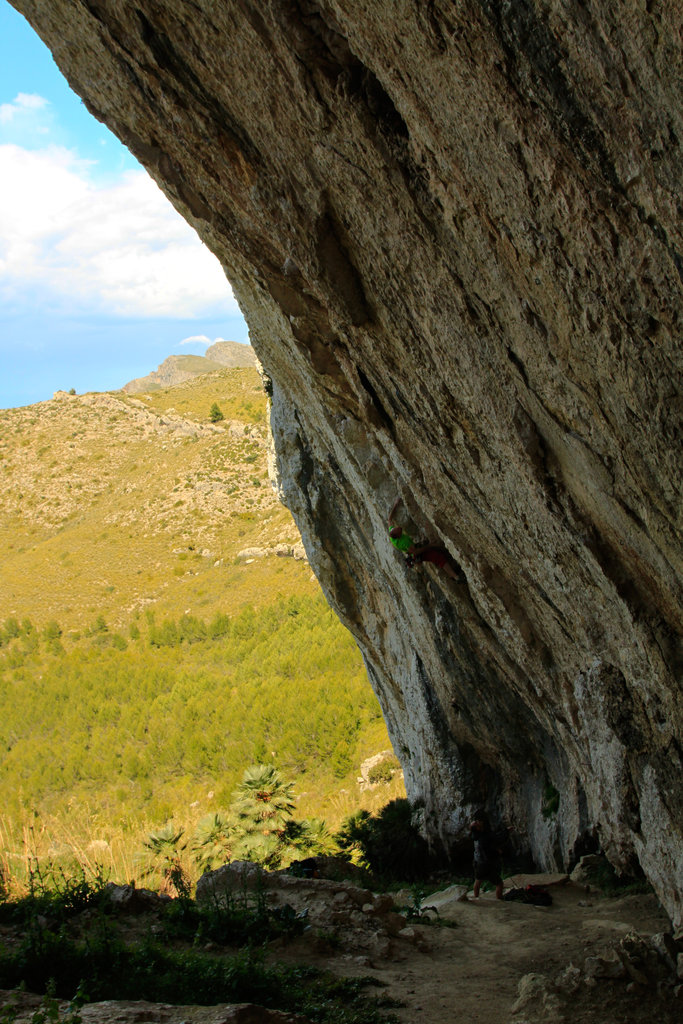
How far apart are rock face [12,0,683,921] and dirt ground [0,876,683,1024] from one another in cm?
92

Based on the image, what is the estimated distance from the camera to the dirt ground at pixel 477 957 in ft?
17.2

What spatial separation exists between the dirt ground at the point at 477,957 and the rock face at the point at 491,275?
923mm

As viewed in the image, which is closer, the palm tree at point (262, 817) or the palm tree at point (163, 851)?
the palm tree at point (163, 851)

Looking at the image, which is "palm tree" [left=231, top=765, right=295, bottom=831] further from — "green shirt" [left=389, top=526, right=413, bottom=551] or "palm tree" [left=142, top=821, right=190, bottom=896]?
"green shirt" [left=389, top=526, right=413, bottom=551]

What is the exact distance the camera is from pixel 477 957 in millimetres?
7227

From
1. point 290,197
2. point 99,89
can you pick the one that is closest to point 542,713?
point 290,197

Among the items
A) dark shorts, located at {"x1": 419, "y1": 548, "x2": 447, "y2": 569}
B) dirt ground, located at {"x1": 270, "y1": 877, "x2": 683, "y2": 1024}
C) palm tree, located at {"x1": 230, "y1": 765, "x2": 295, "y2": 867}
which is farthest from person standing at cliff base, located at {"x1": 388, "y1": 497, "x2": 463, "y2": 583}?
palm tree, located at {"x1": 230, "y1": 765, "x2": 295, "y2": 867}

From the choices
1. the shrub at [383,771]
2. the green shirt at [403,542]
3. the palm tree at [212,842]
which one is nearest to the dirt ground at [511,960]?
the green shirt at [403,542]

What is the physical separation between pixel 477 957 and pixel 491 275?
6.82m

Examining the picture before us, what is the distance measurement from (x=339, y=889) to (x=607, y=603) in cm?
502

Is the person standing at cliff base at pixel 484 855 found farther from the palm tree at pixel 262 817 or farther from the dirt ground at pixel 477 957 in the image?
the palm tree at pixel 262 817

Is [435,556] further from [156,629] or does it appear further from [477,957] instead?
[156,629]

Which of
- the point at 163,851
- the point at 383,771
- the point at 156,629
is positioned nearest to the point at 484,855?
the point at 163,851

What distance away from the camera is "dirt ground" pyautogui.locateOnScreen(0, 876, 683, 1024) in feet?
17.2
